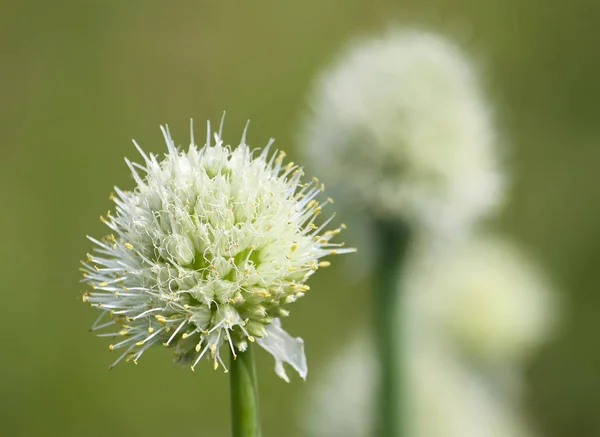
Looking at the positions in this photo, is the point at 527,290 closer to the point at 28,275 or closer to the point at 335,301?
the point at 335,301

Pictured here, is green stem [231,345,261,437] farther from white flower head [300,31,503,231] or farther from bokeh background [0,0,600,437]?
bokeh background [0,0,600,437]

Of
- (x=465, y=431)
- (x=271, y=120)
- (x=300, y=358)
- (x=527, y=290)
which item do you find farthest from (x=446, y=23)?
(x=300, y=358)

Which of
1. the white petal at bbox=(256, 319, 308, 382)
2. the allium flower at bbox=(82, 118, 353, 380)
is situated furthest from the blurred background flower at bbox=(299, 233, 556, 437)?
the allium flower at bbox=(82, 118, 353, 380)

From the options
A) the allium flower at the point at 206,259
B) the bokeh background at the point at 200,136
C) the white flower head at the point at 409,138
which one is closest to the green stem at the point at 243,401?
the allium flower at the point at 206,259

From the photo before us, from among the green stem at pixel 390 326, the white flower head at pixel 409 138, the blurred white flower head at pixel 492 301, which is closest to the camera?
the green stem at pixel 390 326

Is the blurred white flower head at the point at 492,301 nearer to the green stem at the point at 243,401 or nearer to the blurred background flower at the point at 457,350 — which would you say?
the blurred background flower at the point at 457,350
